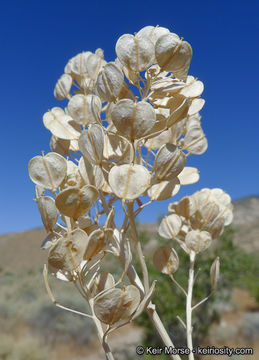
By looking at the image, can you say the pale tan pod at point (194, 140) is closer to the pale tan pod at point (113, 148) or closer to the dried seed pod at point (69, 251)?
the pale tan pod at point (113, 148)

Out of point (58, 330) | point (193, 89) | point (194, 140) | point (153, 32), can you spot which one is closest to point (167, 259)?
point (194, 140)

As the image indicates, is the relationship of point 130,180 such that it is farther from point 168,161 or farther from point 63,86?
point 63,86

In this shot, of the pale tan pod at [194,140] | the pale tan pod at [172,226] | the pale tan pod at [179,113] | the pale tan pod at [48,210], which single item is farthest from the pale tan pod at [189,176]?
the pale tan pod at [48,210]

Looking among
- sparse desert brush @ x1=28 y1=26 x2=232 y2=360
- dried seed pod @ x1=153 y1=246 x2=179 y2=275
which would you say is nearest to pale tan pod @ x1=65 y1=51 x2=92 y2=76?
sparse desert brush @ x1=28 y1=26 x2=232 y2=360

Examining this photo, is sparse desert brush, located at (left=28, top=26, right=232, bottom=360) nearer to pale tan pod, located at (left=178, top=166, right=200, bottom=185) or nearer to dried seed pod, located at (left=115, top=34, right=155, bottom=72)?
dried seed pod, located at (left=115, top=34, right=155, bottom=72)

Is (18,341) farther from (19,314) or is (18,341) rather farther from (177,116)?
(177,116)
